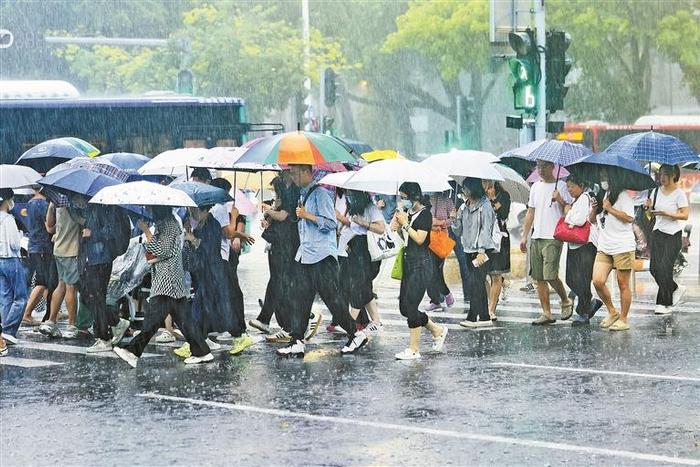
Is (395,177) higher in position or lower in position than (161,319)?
higher

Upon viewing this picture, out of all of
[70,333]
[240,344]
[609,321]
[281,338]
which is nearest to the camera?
[240,344]

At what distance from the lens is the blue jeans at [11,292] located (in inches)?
560

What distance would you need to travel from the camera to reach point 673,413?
10086 millimetres

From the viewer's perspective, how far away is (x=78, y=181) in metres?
13.4

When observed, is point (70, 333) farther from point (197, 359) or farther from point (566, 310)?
point (566, 310)

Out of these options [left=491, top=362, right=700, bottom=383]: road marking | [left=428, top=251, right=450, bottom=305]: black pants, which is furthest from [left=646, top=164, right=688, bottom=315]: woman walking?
[left=491, top=362, right=700, bottom=383]: road marking

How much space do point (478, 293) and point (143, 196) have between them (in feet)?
13.9

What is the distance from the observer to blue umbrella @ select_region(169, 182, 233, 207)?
42.4ft

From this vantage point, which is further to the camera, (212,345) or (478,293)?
(478,293)

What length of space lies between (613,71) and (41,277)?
130 ft

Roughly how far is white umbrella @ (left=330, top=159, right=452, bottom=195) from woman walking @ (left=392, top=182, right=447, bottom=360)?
106mm

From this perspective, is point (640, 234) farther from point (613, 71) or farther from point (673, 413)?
point (613, 71)

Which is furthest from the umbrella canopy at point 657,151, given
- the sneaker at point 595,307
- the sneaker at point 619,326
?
the sneaker at point 619,326

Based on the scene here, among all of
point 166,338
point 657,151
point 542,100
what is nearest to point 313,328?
point 166,338
